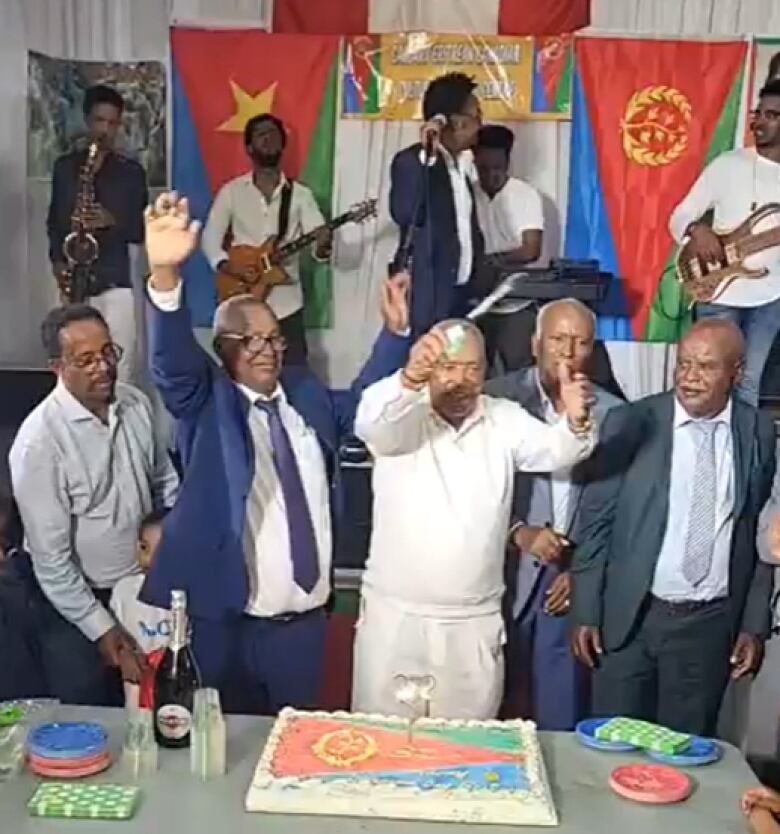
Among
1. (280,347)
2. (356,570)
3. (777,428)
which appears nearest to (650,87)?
(777,428)

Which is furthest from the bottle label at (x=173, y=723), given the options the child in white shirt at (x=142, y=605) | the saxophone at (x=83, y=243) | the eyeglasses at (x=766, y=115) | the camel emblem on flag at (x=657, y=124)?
the eyeglasses at (x=766, y=115)

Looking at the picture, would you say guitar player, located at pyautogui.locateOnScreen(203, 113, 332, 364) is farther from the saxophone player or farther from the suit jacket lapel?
the suit jacket lapel

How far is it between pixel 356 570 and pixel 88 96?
4.87ft

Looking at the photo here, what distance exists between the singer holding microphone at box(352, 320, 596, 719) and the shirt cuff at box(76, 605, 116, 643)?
29.4 inches

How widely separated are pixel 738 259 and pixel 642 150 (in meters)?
0.40

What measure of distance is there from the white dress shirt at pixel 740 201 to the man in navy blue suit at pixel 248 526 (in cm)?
119

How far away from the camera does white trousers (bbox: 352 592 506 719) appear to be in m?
3.10

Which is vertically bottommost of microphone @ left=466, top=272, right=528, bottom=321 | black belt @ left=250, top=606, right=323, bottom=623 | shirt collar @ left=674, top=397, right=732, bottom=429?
black belt @ left=250, top=606, right=323, bottom=623

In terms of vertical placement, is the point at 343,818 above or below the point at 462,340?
below

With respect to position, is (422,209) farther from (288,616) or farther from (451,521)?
(288,616)

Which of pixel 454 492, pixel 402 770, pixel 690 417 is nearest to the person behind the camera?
pixel 402 770

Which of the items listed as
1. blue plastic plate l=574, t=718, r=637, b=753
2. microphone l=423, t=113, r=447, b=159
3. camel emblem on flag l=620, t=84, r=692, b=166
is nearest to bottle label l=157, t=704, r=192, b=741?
blue plastic plate l=574, t=718, r=637, b=753

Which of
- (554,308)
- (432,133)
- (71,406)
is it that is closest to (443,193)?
(432,133)

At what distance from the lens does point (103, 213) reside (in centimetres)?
366
